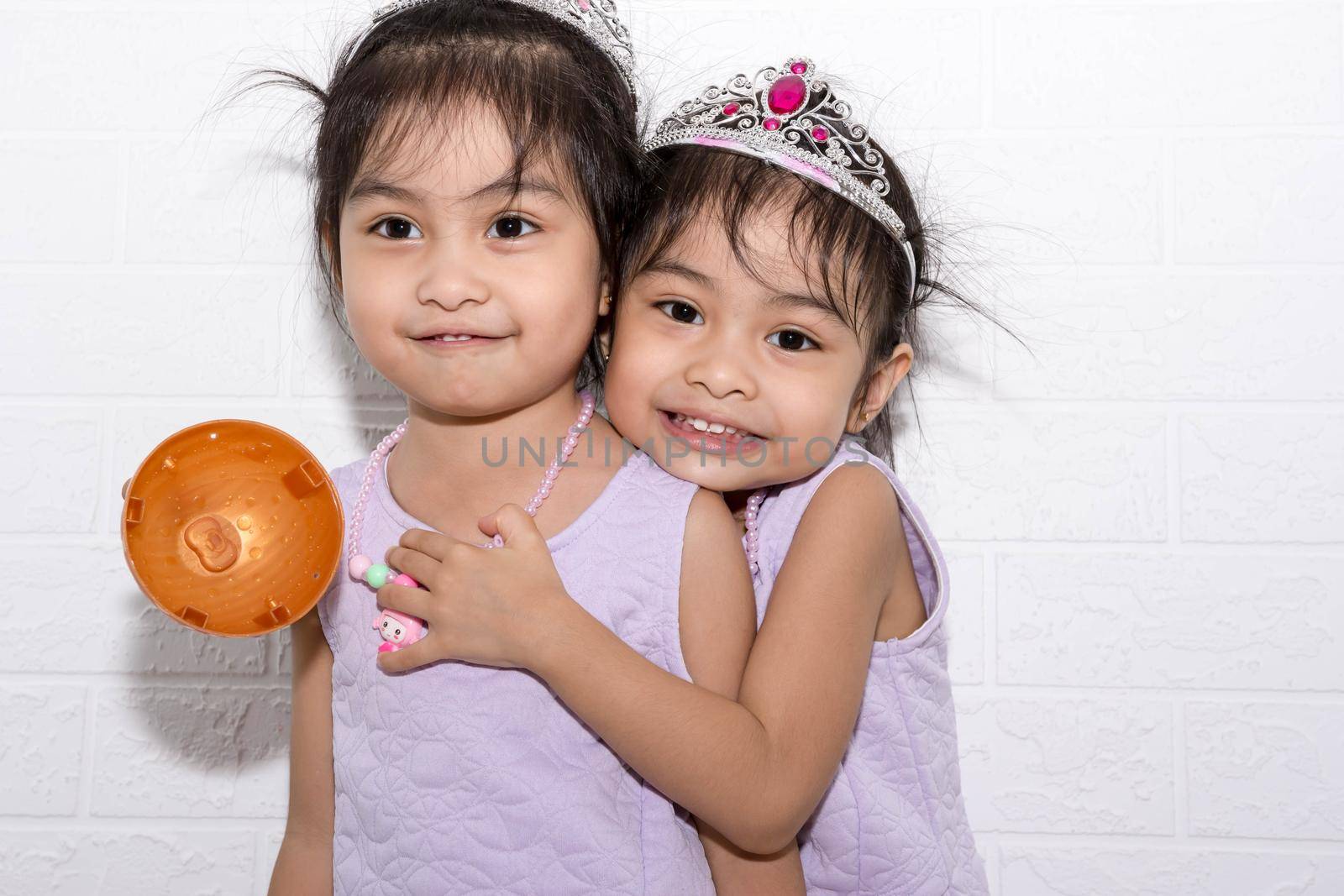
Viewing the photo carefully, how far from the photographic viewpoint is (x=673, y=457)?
1014mm

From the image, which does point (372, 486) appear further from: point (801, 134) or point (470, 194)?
point (801, 134)

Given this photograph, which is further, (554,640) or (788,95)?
(788,95)

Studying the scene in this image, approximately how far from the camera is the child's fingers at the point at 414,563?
93 cm

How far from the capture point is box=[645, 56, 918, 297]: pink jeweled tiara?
997mm

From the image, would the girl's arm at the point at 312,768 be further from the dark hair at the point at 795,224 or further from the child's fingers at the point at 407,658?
the dark hair at the point at 795,224

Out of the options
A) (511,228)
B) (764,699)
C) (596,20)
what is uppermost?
(596,20)

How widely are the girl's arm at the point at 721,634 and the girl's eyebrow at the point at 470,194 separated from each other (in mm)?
311

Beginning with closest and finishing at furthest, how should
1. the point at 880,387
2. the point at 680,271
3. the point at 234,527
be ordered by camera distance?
the point at 234,527
the point at 680,271
the point at 880,387

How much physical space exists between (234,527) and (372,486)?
0.18 metres

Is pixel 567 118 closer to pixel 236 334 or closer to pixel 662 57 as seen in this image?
pixel 662 57

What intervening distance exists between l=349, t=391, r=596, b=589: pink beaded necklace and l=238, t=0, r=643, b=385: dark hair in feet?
0.49

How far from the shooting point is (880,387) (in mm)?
1107

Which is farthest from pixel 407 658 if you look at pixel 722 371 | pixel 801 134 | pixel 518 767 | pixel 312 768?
pixel 801 134

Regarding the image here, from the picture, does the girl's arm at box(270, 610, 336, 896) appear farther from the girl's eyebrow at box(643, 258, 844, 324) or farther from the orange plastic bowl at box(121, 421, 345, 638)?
the girl's eyebrow at box(643, 258, 844, 324)
